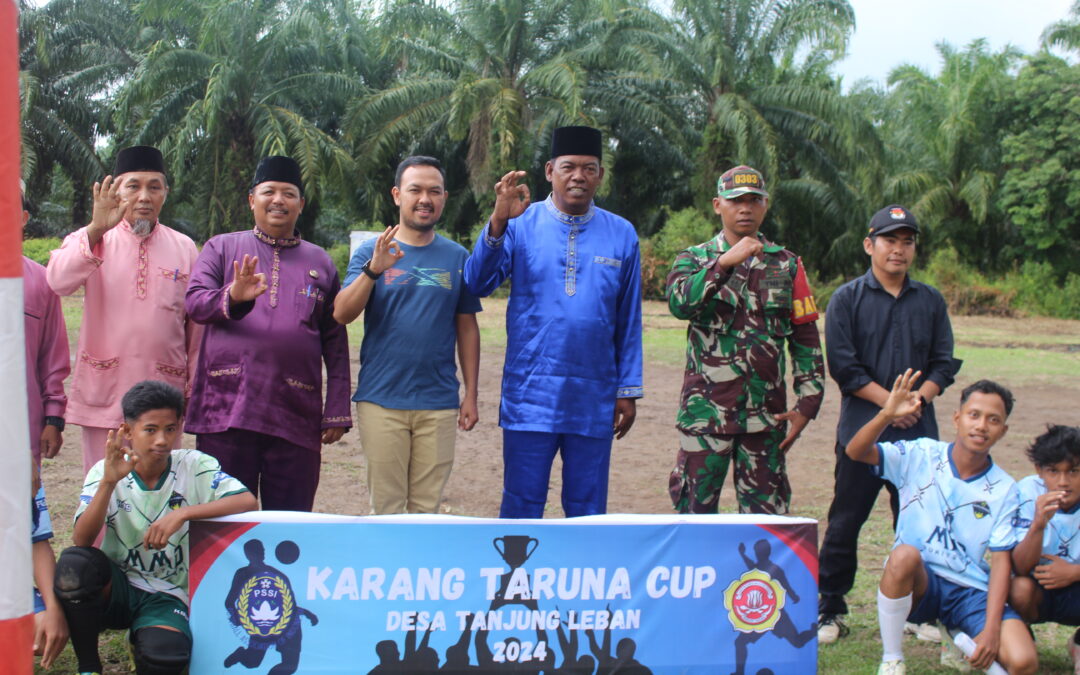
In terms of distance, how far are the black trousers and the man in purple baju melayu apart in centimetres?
232

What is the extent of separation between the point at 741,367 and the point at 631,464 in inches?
151

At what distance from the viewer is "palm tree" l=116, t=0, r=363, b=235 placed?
20938 millimetres

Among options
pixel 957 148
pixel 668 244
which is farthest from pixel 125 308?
pixel 957 148

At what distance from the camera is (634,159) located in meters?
30.1

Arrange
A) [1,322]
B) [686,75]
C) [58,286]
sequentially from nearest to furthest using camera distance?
[1,322], [58,286], [686,75]

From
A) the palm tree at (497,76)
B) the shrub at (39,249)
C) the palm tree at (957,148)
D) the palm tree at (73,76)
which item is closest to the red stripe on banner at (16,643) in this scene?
the palm tree at (497,76)

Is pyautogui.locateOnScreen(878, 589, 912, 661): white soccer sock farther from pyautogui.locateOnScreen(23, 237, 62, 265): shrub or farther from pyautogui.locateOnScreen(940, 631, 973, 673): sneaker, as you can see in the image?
pyautogui.locateOnScreen(23, 237, 62, 265): shrub

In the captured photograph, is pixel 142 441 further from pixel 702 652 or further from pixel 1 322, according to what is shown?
pixel 702 652

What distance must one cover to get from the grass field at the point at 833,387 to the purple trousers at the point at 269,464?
0.86m

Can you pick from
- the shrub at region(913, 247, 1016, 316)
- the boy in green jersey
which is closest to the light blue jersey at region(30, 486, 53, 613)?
Result: the boy in green jersey

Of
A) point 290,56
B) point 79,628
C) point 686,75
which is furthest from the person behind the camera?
point 686,75

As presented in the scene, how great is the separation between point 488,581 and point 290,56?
21.6 metres

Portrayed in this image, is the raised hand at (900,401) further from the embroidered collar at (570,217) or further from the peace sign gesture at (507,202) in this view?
the peace sign gesture at (507,202)

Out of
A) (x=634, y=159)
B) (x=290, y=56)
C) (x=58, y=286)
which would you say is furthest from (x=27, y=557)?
(x=634, y=159)
